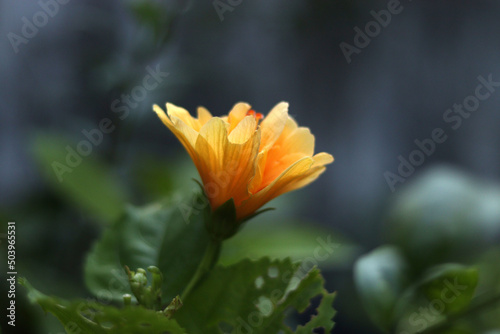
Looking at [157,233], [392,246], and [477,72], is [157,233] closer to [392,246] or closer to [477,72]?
[392,246]

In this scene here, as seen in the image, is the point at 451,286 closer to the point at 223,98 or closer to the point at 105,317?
the point at 105,317

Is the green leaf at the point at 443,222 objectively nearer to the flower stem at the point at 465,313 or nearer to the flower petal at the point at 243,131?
the flower stem at the point at 465,313

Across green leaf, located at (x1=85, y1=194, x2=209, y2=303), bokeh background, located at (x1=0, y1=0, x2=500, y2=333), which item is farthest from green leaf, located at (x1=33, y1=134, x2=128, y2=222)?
green leaf, located at (x1=85, y1=194, x2=209, y2=303)

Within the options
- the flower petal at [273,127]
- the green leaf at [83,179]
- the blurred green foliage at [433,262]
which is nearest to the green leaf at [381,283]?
the blurred green foliage at [433,262]

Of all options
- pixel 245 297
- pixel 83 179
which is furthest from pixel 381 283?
pixel 83 179

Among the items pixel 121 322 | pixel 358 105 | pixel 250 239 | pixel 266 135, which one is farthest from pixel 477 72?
pixel 121 322

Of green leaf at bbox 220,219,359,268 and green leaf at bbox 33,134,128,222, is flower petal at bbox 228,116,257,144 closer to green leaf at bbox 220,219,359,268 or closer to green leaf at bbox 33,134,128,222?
green leaf at bbox 220,219,359,268

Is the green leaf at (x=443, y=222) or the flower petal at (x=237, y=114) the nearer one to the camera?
the flower petal at (x=237, y=114)
